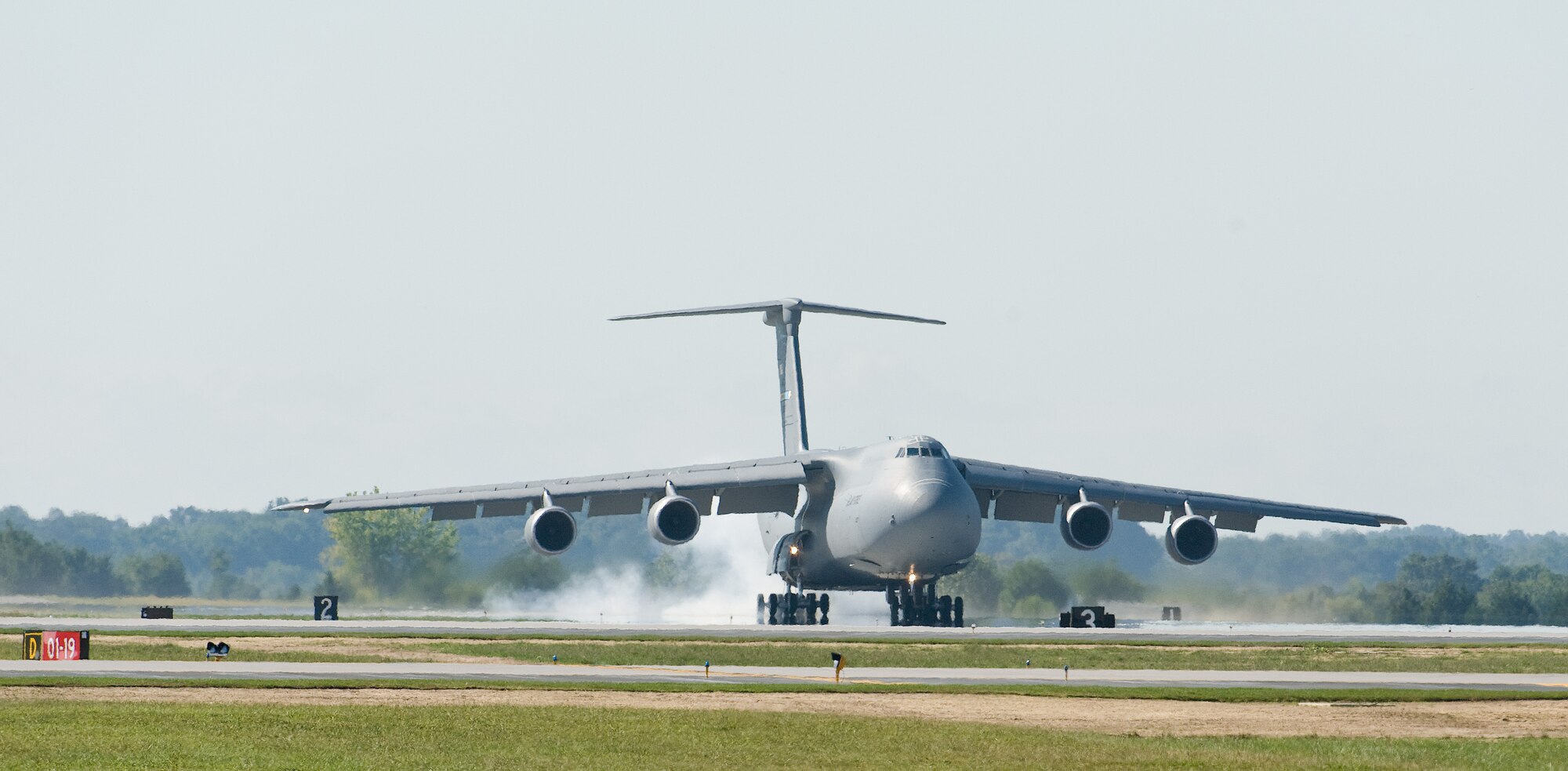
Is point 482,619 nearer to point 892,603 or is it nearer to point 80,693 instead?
point 892,603

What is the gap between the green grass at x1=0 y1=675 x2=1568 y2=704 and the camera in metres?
24.9

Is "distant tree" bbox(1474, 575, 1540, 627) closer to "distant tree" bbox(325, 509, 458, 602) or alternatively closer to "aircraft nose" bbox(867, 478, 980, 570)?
"aircraft nose" bbox(867, 478, 980, 570)

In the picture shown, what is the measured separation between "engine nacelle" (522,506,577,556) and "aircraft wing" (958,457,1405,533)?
30.6 feet

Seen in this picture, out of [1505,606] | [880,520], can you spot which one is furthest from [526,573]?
[1505,606]

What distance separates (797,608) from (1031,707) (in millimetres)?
25251

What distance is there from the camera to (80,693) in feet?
78.4

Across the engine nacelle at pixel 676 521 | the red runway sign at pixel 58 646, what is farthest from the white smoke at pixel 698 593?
the red runway sign at pixel 58 646

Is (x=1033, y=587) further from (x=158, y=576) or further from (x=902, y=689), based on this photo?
(x=158, y=576)

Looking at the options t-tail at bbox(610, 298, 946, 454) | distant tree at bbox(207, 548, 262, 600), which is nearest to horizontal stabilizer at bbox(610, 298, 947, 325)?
t-tail at bbox(610, 298, 946, 454)

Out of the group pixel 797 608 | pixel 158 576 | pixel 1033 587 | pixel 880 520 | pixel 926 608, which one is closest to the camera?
pixel 880 520

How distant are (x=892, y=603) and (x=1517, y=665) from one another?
58.7ft

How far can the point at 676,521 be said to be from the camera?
4541cm

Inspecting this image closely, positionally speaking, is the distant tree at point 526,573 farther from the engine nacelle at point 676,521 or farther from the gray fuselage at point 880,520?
the engine nacelle at point 676,521

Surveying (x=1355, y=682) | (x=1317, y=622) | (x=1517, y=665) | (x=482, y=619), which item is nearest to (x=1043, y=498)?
(x=1317, y=622)
